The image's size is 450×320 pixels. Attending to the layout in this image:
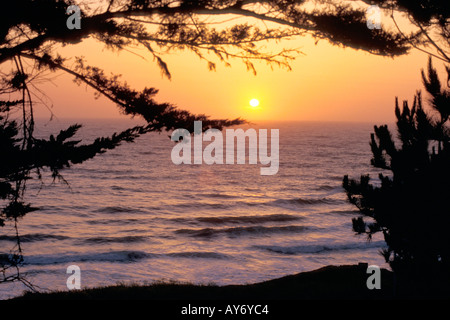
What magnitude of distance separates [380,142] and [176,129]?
8.73 feet

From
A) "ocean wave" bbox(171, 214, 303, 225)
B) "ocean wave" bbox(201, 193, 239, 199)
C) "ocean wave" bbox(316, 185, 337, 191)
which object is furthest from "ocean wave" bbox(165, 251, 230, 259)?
"ocean wave" bbox(316, 185, 337, 191)

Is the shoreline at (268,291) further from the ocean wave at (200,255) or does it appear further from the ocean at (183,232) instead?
the ocean wave at (200,255)

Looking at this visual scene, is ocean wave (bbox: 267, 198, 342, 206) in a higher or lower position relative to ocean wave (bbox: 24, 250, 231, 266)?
higher

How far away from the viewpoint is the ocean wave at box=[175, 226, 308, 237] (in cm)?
1877

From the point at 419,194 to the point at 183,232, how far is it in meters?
14.5

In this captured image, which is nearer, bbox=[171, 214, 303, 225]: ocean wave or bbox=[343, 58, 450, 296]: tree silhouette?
bbox=[343, 58, 450, 296]: tree silhouette

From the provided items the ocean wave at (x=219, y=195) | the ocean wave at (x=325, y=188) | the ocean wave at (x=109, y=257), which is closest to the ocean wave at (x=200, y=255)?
the ocean wave at (x=109, y=257)

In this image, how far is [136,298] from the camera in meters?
7.54

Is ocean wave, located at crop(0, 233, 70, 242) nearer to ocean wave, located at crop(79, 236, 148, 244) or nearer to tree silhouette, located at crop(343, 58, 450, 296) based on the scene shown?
ocean wave, located at crop(79, 236, 148, 244)

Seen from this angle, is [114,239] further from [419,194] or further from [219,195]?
[419,194]

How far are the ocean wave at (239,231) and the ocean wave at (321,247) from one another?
2.35 m

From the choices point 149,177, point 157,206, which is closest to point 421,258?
point 157,206

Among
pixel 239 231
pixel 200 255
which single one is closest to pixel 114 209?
pixel 239 231

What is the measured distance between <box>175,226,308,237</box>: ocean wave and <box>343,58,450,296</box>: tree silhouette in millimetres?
13361
